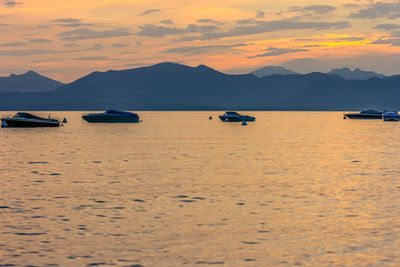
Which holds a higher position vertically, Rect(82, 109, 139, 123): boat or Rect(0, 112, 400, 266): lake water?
Rect(82, 109, 139, 123): boat

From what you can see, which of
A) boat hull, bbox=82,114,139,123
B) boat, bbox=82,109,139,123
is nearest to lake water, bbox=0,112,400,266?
boat hull, bbox=82,114,139,123

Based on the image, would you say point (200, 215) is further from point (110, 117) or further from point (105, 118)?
point (105, 118)

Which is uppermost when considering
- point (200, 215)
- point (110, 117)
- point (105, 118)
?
point (110, 117)

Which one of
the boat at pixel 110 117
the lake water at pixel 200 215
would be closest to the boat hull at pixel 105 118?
the boat at pixel 110 117

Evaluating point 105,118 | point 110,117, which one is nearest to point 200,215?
point 110,117

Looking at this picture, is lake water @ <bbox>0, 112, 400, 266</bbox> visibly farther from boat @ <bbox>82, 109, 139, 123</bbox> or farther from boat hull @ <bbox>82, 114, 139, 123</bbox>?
boat @ <bbox>82, 109, 139, 123</bbox>

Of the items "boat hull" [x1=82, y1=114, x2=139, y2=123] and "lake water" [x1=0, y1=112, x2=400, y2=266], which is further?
"boat hull" [x1=82, y1=114, x2=139, y2=123]

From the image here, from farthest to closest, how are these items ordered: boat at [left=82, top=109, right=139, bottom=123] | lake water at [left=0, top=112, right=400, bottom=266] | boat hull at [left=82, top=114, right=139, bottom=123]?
boat at [left=82, top=109, right=139, bottom=123]
boat hull at [left=82, top=114, right=139, bottom=123]
lake water at [left=0, top=112, right=400, bottom=266]

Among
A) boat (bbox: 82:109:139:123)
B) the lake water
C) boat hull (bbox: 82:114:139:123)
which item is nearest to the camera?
the lake water

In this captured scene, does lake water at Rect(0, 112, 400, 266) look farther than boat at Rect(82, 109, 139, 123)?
No

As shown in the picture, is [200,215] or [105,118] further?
[105,118]

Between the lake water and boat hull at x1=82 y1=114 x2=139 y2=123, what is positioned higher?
boat hull at x1=82 y1=114 x2=139 y2=123

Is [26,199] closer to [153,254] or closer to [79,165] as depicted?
[153,254]

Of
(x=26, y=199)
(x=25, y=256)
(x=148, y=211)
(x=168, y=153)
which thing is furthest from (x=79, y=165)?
(x=25, y=256)
